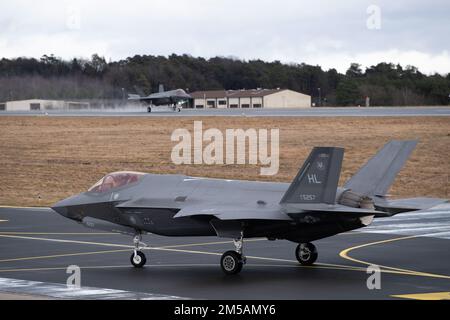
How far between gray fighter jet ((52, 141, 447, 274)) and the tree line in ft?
253

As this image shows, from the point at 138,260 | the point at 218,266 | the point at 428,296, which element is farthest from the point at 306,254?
the point at 428,296

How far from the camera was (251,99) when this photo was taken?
115 meters

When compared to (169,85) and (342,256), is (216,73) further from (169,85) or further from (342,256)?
(342,256)

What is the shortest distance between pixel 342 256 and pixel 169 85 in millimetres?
94309

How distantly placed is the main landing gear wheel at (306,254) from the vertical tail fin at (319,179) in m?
2.67

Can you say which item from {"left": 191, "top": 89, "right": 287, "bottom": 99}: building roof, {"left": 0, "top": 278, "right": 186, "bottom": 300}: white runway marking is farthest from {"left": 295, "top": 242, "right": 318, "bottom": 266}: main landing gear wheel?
{"left": 191, "top": 89, "right": 287, "bottom": 99}: building roof

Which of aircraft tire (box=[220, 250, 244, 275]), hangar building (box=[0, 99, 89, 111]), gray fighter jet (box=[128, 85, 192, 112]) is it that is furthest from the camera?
hangar building (box=[0, 99, 89, 111])

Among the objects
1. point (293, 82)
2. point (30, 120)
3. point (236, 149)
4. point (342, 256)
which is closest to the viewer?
point (342, 256)

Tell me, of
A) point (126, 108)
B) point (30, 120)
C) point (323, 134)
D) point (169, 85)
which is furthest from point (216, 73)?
point (323, 134)

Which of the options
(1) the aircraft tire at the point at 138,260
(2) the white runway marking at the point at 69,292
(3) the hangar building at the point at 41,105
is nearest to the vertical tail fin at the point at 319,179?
(2) the white runway marking at the point at 69,292

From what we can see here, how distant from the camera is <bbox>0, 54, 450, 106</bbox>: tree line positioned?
10244 cm

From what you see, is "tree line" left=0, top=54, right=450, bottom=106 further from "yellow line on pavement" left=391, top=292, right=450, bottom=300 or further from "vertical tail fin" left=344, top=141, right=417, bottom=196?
"yellow line on pavement" left=391, top=292, right=450, bottom=300

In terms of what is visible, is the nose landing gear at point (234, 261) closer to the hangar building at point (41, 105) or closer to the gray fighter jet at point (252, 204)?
the gray fighter jet at point (252, 204)

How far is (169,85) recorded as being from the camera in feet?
387
